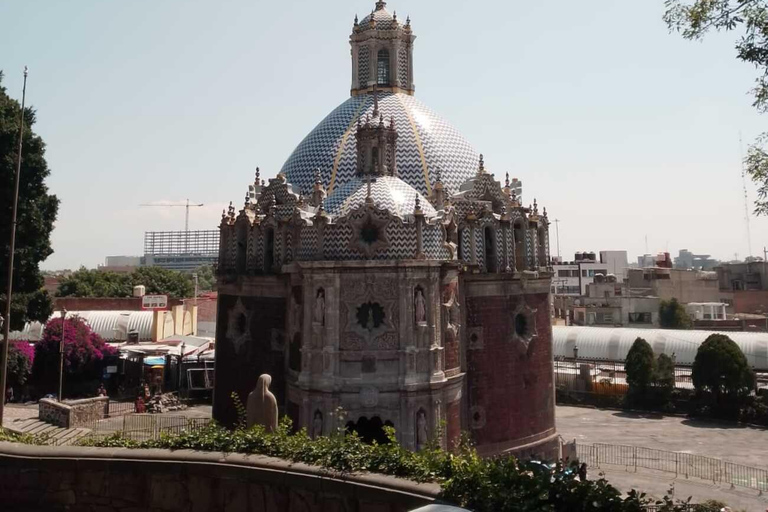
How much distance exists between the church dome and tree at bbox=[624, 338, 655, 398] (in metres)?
23.3

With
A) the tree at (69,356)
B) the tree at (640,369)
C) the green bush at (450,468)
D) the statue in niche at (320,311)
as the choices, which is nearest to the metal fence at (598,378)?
the tree at (640,369)

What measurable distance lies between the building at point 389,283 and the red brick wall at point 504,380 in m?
0.05

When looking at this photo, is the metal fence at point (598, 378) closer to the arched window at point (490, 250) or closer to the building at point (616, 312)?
the building at point (616, 312)

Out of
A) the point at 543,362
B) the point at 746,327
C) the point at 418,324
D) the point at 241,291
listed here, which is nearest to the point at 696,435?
the point at 543,362

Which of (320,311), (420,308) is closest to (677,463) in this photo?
(420,308)

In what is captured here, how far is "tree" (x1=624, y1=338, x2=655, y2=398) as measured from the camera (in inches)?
1473

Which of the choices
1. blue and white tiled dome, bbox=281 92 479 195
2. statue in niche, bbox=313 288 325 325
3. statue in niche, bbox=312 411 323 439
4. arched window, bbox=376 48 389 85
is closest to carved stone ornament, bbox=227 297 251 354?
blue and white tiled dome, bbox=281 92 479 195

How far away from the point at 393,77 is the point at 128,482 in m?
21.9

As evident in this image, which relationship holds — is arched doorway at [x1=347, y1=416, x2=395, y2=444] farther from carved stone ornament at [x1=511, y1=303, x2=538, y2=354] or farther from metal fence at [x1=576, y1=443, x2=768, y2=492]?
metal fence at [x1=576, y1=443, x2=768, y2=492]

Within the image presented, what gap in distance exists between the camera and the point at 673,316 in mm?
57812

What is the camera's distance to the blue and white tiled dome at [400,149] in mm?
24047

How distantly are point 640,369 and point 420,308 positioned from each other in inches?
970

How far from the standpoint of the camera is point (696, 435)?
31.9m

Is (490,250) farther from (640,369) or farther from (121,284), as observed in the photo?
(121,284)
